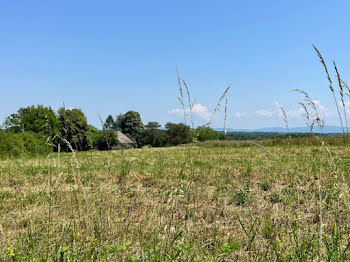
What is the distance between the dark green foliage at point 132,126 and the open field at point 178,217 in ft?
241

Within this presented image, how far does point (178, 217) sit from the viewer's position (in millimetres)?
2865

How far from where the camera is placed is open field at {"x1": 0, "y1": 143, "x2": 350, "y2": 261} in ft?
5.96

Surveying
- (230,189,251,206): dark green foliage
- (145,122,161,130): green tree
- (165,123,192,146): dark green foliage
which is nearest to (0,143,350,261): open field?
(230,189,251,206): dark green foliage

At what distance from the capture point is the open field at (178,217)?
182 cm

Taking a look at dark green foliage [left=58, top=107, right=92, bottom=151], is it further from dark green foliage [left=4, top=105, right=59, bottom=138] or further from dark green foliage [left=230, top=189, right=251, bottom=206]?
dark green foliage [left=4, top=105, right=59, bottom=138]

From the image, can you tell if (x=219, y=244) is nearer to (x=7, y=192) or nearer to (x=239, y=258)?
(x=239, y=258)

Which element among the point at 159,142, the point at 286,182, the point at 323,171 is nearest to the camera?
the point at 286,182

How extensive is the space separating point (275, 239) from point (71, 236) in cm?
192

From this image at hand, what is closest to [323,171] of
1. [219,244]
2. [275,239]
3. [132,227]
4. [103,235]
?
[275,239]

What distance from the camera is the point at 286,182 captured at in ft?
14.6

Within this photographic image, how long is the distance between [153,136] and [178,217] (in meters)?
70.5

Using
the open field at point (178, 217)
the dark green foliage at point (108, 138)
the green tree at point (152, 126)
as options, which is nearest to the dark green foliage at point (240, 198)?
the open field at point (178, 217)

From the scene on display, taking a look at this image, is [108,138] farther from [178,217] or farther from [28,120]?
[28,120]

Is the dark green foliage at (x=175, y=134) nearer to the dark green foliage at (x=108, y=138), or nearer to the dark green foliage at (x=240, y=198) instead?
the dark green foliage at (x=108, y=138)
